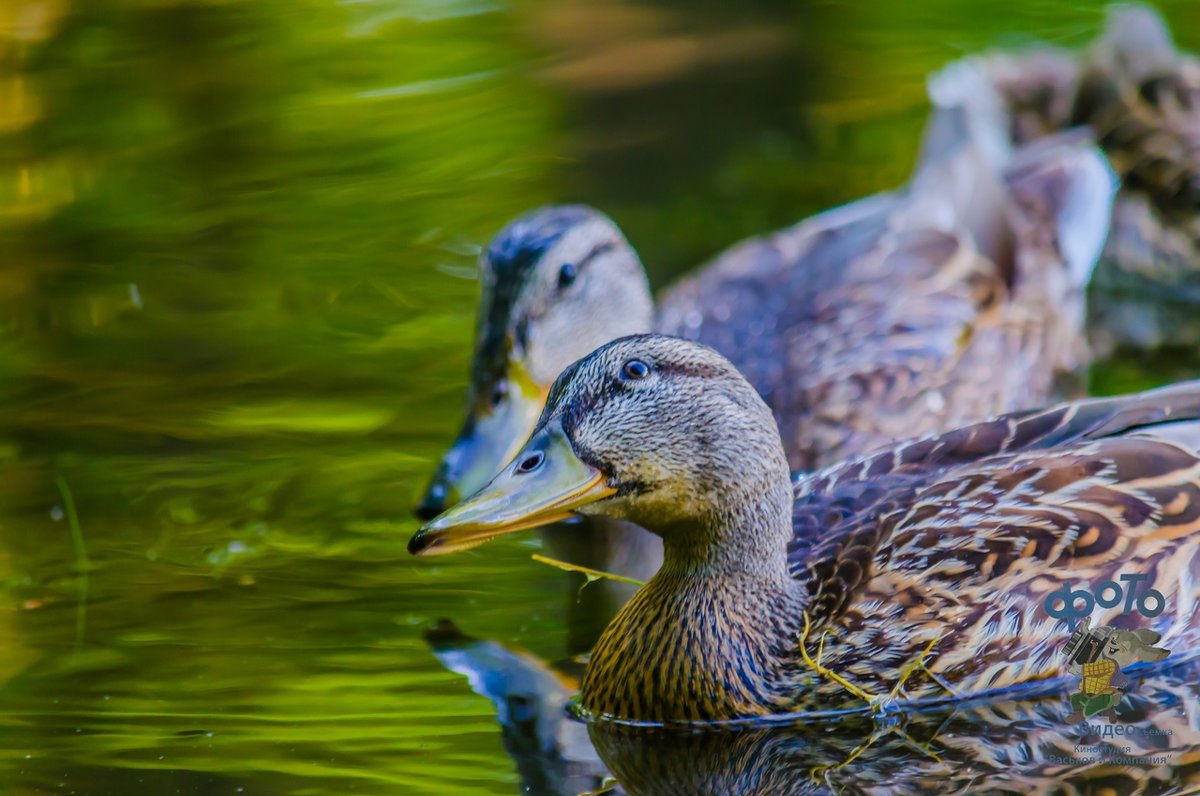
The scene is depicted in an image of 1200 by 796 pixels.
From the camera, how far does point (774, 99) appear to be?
11.6 metres

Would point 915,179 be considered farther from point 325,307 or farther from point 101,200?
point 101,200

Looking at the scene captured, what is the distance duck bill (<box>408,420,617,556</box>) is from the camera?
5605 mm

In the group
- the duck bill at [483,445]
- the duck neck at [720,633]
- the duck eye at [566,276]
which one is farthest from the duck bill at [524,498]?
the duck eye at [566,276]

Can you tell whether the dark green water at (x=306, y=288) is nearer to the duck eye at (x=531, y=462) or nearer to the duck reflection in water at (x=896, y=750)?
the duck reflection in water at (x=896, y=750)

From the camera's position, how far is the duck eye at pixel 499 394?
24.7 feet

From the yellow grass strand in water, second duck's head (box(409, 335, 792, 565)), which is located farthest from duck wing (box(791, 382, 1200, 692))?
the yellow grass strand in water

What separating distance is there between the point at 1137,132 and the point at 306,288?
4235mm

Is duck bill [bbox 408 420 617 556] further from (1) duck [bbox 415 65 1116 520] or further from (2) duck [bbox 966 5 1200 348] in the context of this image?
(2) duck [bbox 966 5 1200 348]

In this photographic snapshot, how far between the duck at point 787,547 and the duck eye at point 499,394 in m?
1.58

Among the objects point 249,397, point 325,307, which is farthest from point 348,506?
point 325,307

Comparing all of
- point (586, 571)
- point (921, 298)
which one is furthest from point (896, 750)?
point (921, 298)

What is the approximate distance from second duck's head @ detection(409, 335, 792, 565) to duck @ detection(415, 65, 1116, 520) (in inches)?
58.5

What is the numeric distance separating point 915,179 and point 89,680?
472 centimetres

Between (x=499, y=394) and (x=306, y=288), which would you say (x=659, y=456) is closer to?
(x=499, y=394)
